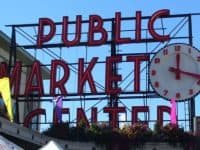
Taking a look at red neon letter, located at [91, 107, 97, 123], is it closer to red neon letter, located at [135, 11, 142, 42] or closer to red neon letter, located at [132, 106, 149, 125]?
red neon letter, located at [132, 106, 149, 125]

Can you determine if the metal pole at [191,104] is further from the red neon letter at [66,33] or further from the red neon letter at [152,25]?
the red neon letter at [66,33]

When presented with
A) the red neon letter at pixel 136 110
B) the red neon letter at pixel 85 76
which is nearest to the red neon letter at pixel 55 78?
the red neon letter at pixel 85 76

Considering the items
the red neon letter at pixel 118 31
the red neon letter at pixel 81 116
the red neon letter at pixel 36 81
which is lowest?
the red neon letter at pixel 81 116

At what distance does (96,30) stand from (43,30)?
10.9ft

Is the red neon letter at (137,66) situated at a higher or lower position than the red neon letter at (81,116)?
higher

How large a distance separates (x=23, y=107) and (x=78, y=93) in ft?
31.5

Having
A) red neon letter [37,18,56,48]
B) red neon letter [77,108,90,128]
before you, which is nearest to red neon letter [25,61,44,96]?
red neon letter [37,18,56,48]

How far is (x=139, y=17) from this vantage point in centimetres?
3738

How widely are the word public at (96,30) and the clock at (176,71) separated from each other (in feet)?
3.86

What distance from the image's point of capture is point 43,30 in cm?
3862

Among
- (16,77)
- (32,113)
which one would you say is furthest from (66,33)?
(32,113)

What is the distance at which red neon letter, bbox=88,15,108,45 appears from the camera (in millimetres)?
37312

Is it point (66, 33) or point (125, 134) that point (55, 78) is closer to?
point (66, 33)

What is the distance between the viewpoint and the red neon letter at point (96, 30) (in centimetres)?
3731
